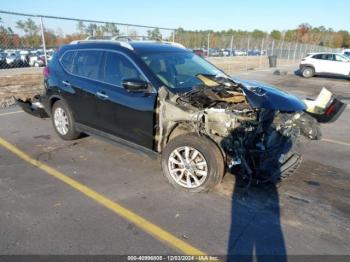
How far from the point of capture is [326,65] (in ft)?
65.8

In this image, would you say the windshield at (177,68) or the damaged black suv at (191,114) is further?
the windshield at (177,68)

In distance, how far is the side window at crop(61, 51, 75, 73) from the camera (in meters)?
5.46

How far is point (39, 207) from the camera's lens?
3650mm

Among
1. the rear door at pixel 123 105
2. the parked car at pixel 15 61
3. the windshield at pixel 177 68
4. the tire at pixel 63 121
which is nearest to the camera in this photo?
the rear door at pixel 123 105

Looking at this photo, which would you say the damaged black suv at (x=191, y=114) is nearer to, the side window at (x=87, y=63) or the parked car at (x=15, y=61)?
the side window at (x=87, y=63)

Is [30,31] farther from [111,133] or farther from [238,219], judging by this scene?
[238,219]

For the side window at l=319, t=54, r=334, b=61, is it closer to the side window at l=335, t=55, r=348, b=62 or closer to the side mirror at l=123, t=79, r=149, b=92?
the side window at l=335, t=55, r=348, b=62

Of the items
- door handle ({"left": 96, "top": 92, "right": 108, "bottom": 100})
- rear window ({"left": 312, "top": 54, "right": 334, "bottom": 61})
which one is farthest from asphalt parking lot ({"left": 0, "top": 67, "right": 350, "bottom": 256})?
rear window ({"left": 312, "top": 54, "right": 334, "bottom": 61})

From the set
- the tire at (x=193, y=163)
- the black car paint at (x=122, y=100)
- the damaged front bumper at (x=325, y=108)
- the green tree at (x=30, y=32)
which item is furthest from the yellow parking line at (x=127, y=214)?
the green tree at (x=30, y=32)

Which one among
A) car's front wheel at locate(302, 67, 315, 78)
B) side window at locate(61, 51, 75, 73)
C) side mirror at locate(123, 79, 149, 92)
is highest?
side window at locate(61, 51, 75, 73)

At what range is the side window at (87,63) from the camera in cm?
492

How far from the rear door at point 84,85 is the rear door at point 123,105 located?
16 cm

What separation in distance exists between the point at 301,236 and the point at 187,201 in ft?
4.27

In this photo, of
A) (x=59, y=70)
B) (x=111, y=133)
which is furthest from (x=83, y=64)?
(x=111, y=133)
